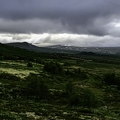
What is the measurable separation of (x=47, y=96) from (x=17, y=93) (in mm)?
7561

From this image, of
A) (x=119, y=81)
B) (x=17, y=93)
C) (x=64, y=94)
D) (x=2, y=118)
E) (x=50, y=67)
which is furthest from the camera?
(x=50, y=67)

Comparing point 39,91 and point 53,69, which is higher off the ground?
point 39,91

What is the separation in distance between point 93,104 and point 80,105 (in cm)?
274

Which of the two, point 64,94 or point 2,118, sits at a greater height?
point 2,118

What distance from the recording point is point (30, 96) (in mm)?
57875

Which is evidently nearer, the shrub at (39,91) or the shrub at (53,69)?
the shrub at (39,91)

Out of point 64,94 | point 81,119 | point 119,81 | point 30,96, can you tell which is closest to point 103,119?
point 81,119

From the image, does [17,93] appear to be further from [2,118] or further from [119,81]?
[119,81]

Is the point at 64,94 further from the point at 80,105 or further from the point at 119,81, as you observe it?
the point at 119,81

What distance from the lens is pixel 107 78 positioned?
114 metres

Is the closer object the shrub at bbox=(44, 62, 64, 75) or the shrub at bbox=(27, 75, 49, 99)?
the shrub at bbox=(27, 75, 49, 99)

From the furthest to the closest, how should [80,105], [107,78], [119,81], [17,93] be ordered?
[107,78]
[119,81]
[17,93]
[80,105]

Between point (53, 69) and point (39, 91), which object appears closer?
point (39, 91)

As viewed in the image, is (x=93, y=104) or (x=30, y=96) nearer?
(x=93, y=104)
